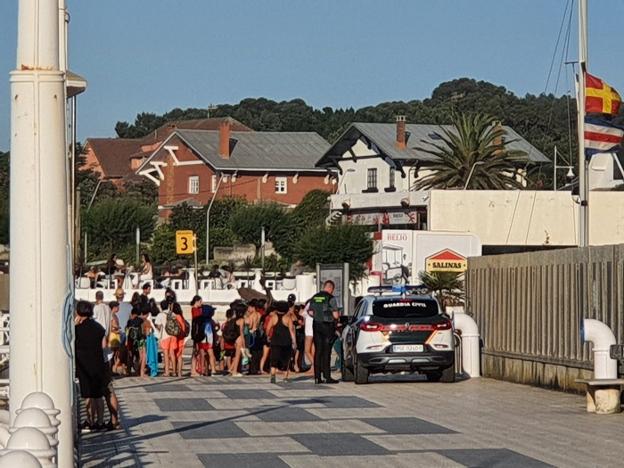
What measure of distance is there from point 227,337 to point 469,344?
5260 mm

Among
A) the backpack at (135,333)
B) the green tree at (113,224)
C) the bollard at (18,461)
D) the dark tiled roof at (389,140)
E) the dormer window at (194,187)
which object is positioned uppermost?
the dark tiled roof at (389,140)

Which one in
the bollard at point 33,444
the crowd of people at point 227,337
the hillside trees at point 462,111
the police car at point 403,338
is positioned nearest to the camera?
the bollard at point 33,444

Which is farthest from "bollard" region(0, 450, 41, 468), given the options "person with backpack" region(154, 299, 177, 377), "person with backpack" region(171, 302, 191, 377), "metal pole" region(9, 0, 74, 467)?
"person with backpack" region(154, 299, 177, 377)

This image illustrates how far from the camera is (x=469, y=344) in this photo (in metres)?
28.5

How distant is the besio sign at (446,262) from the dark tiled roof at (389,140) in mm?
47451

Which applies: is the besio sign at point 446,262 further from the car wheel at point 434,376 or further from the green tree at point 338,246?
the green tree at point 338,246

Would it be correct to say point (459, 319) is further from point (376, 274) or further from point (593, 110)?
point (376, 274)

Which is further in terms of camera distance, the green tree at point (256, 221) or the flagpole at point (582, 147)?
the green tree at point (256, 221)

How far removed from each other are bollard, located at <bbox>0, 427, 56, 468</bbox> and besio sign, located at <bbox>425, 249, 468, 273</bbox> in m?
36.5

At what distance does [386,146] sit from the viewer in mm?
93375

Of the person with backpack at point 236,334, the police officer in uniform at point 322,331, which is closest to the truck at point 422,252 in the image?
the person with backpack at point 236,334

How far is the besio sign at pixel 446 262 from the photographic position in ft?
142

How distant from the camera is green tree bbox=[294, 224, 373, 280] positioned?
246 ft

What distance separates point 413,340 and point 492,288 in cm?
266
